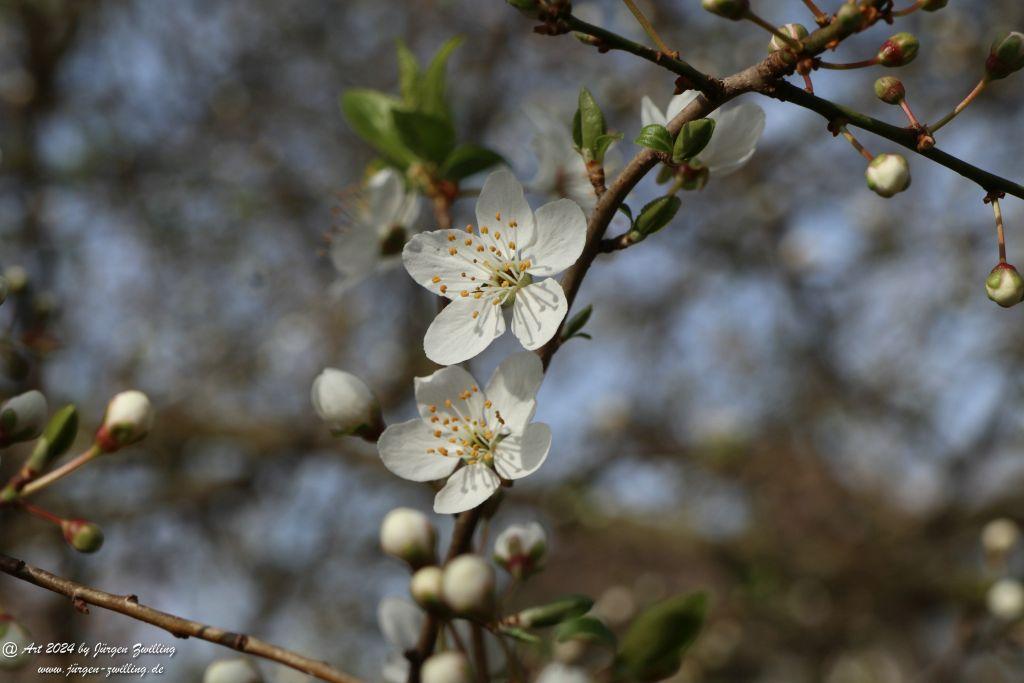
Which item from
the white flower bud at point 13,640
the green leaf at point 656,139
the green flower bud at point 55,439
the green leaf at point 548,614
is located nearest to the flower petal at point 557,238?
the green leaf at point 656,139

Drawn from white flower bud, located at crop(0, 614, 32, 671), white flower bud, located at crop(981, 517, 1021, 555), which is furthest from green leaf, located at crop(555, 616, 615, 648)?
white flower bud, located at crop(981, 517, 1021, 555)

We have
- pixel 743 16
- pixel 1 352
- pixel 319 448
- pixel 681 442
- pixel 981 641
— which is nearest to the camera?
pixel 743 16

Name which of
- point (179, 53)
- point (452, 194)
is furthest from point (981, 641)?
point (179, 53)

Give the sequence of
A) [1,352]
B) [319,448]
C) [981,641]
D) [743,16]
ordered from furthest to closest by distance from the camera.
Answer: [319,448]
[981,641]
[1,352]
[743,16]

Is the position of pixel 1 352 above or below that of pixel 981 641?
above

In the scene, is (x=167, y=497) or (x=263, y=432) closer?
(x=167, y=497)

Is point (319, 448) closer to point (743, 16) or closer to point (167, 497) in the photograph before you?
point (167, 497)

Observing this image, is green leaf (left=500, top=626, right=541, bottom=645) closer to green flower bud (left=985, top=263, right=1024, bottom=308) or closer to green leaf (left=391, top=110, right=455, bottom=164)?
green flower bud (left=985, top=263, right=1024, bottom=308)
